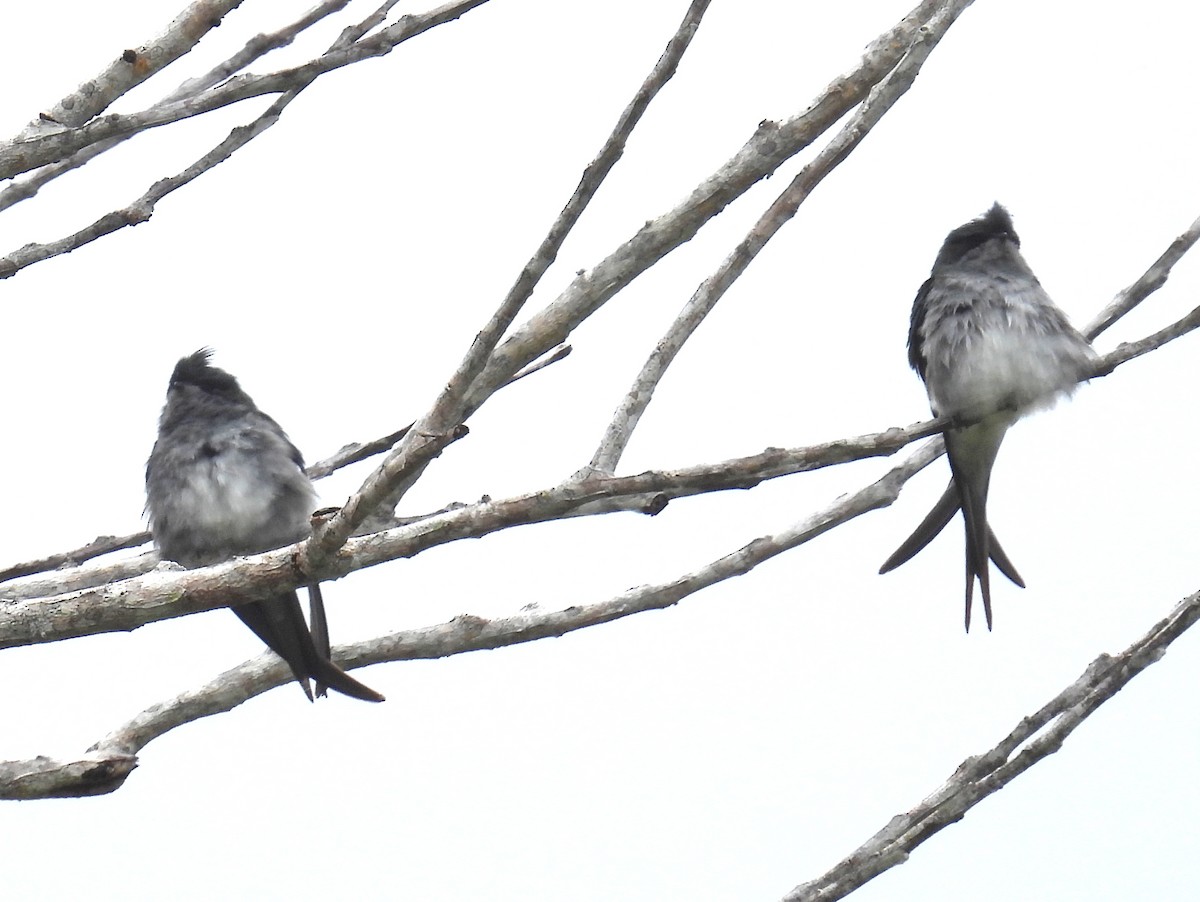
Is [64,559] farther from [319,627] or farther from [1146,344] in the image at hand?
[1146,344]

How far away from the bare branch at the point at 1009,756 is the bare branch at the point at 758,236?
934 mm

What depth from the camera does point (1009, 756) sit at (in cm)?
Answer: 253

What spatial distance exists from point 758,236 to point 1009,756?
115 centimetres

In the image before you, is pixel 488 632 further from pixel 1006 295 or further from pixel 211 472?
pixel 1006 295

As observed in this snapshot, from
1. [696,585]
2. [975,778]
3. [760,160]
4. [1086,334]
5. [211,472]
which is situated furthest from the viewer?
[211,472]

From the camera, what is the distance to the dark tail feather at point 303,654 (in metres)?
3.57

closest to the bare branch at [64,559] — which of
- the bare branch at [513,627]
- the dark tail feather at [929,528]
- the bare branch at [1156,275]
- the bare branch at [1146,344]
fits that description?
the bare branch at [513,627]

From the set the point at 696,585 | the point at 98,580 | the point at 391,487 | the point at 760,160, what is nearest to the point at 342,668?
the point at 98,580

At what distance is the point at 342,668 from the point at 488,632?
564 millimetres

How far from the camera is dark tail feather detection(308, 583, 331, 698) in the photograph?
3623mm

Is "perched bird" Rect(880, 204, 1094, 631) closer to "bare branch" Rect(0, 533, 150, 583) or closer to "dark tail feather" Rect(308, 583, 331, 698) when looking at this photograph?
"dark tail feather" Rect(308, 583, 331, 698)

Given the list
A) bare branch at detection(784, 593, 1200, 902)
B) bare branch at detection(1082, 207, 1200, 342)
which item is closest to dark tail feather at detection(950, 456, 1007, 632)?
bare branch at detection(1082, 207, 1200, 342)

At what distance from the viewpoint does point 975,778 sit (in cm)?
251

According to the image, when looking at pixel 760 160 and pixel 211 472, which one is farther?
pixel 211 472
